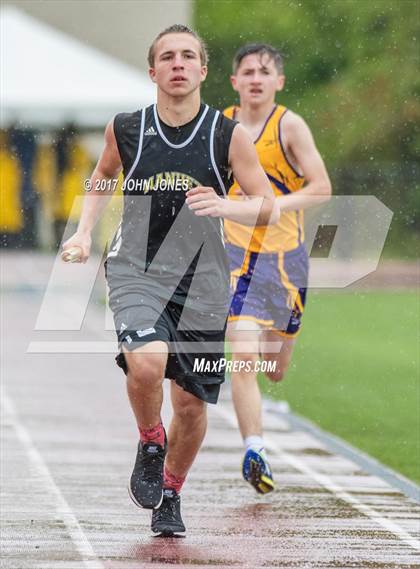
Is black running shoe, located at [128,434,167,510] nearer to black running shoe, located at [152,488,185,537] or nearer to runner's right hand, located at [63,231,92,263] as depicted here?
black running shoe, located at [152,488,185,537]

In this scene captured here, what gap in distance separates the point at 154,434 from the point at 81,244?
0.91m

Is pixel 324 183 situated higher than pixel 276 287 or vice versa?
pixel 324 183

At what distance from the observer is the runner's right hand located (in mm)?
6652

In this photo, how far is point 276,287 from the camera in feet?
30.1

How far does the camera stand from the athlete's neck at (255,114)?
912cm

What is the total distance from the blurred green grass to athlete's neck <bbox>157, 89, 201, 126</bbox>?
11.7 feet

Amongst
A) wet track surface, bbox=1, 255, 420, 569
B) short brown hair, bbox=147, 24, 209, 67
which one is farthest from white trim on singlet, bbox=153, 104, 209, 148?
wet track surface, bbox=1, 255, 420, 569

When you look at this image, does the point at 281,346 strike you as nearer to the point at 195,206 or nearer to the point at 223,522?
the point at 223,522

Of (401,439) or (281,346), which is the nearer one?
(281,346)

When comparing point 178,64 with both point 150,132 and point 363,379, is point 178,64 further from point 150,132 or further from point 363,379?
point 363,379

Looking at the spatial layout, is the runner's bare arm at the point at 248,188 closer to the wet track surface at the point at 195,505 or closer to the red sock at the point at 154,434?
the red sock at the point at 154,434

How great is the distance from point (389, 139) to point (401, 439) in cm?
2989

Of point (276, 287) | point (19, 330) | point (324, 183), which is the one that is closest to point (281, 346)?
point (276, 287)

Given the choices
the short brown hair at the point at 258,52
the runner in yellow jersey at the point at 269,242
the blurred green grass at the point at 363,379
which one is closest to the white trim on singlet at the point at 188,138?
the runner in yellow jersey at the point at 269,242
